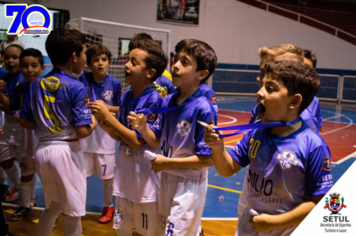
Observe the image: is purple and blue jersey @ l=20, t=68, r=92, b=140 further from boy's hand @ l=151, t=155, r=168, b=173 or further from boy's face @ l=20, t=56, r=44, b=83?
boy's face @ l=20, t=56, r=44, b=83

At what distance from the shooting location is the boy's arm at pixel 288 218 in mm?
1564

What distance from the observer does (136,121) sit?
2264mm

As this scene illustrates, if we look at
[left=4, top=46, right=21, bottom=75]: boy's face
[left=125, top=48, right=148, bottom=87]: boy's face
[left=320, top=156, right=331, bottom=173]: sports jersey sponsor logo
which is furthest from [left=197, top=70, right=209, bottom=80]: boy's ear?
[left=4, top=46, right=21, bottom=75]: boy's face

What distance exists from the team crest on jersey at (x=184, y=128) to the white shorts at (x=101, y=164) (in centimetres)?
208

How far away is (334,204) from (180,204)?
0.97 metres

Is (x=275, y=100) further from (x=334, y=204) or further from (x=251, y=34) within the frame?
(x=251, y=34)

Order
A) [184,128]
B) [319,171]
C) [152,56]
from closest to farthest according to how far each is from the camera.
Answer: [319,171] < [184,128] < [152,56]

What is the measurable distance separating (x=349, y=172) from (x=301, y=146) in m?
0.42

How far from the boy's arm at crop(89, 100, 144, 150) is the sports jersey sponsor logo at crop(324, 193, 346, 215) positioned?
1449mm

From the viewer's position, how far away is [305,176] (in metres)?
1.59

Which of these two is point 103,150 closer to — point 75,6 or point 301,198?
point 301,198

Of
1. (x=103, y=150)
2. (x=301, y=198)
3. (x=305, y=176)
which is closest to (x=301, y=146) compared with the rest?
(x=305, y=176)

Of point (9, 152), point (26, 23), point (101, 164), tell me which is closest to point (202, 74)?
point (101, 164)

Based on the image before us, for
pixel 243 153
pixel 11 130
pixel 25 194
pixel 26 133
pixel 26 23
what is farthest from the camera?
pixel 26 23
